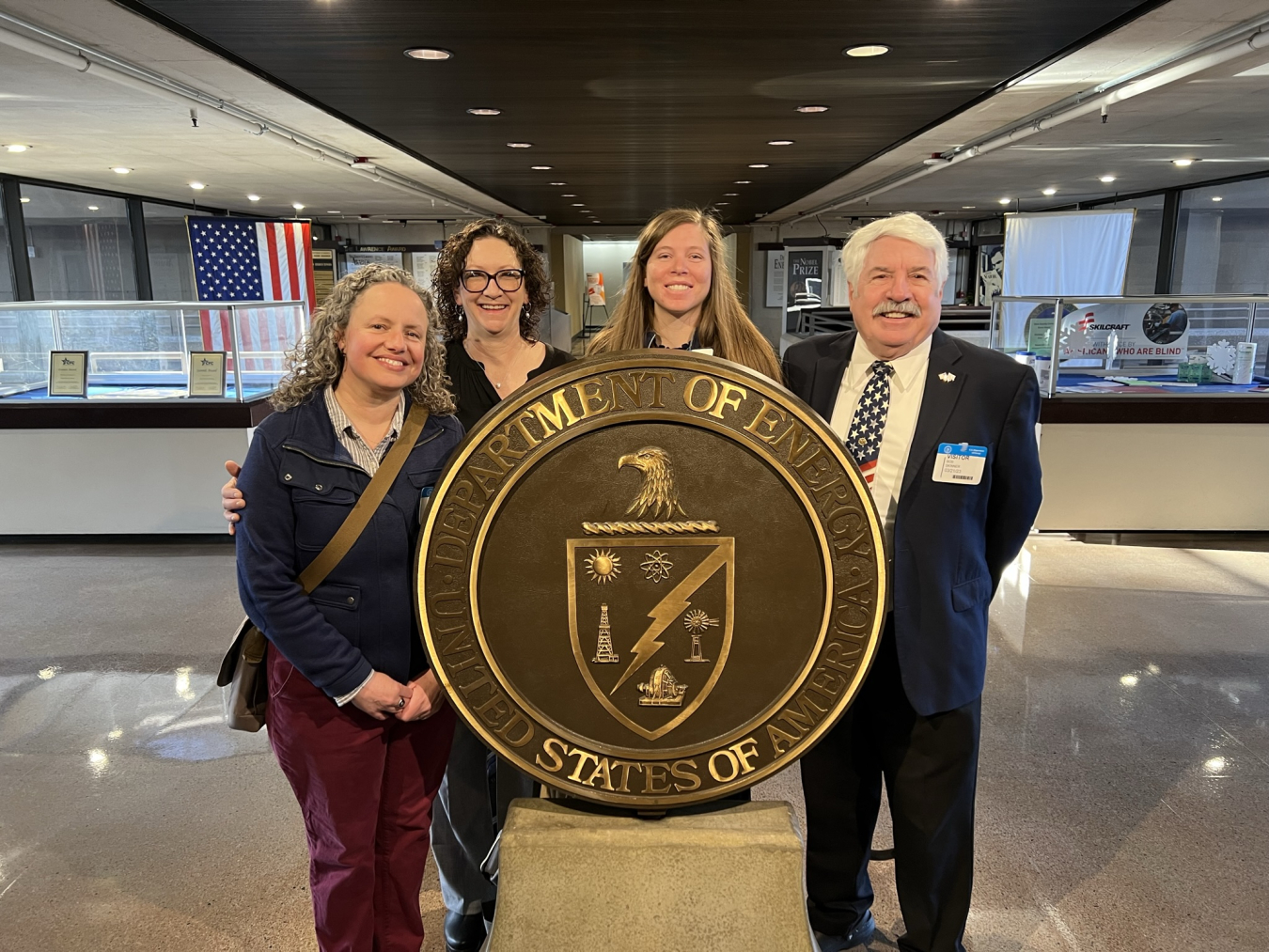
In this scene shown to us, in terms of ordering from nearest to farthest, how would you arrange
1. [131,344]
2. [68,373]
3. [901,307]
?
[901,307]
[68,373]
[131,344]

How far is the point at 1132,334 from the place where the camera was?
257 inches

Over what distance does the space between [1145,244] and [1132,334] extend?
7.29 meters

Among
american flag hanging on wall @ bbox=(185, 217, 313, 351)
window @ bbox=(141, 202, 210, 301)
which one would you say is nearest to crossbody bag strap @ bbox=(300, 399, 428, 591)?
american flag hanging on wall @ bbox=(185, 217, 313, 351)

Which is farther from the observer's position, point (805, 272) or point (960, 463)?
point (805, 272)

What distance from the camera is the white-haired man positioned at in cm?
163

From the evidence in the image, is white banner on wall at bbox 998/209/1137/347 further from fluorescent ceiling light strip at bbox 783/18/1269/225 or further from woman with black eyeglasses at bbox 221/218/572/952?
woman with black eyeglasses at bbox 221/218/572/952

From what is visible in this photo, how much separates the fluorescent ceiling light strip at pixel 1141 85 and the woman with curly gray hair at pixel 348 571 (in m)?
4.39

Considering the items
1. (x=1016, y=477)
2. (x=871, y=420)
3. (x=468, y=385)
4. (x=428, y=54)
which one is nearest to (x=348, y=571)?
(x=468, y=385)

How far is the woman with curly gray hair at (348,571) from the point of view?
1519 millimetres

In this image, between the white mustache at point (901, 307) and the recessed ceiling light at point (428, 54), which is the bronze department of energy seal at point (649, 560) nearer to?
the white mustache at point (901, 307)

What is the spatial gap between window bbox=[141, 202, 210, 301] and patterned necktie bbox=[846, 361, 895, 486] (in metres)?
12.6

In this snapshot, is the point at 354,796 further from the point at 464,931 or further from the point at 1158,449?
the point at 1158,449

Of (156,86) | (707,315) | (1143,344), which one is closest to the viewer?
(707,315)

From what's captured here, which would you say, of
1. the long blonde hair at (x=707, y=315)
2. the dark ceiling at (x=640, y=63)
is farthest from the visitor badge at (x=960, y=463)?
the dark ceiling at (x=640, y=63)
